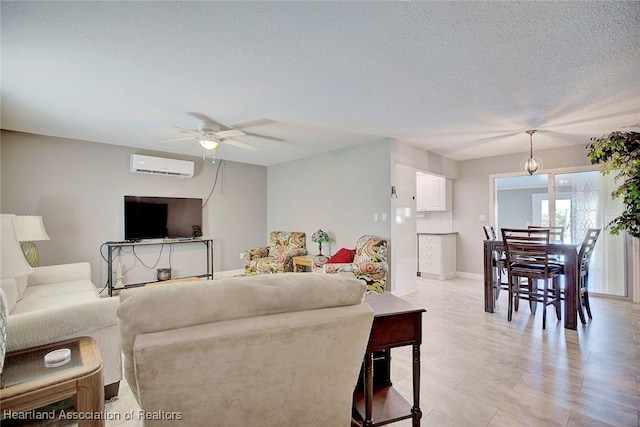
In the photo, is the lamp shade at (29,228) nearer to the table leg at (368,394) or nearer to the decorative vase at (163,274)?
the decorative vase at (163,274)

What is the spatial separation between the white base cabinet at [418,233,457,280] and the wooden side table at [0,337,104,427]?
530 cm

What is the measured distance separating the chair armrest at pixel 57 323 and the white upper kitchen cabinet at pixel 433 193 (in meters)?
5.60

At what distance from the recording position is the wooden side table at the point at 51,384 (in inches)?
46.0

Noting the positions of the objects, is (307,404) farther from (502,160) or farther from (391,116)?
(502,160)

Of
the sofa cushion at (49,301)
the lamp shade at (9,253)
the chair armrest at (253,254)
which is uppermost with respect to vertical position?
the lamp shade at (9,253)

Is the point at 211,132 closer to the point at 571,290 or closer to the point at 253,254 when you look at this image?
the point at 253,254

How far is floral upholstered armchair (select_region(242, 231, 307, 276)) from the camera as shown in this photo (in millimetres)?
4746

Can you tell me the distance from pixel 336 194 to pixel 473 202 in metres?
2.82

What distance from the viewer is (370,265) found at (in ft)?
11.8

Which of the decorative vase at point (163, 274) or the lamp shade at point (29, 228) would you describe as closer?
the lamp shade at point (29, 228)

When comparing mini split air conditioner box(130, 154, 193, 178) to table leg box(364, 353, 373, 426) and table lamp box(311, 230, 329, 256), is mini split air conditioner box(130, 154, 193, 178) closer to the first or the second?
table lamp box(311, 230, 329, 256)

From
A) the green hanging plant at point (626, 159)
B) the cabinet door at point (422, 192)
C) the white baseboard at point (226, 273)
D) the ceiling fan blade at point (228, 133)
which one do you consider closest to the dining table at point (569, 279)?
the green hanging plant at point (626, 159)

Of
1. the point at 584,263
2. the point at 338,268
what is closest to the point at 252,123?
the point at 338,268

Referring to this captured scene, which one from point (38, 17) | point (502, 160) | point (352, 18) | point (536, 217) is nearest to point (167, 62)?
point (38, 17)
